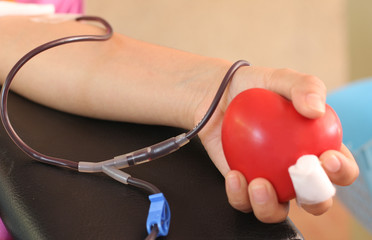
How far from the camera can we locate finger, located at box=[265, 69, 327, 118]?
433 mm

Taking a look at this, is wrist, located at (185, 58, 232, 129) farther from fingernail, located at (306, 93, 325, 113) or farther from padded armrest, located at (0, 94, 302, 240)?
fingernail, located at (306, 93, 325, 113)

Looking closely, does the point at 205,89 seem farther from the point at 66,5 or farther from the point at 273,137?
the point at 66,5

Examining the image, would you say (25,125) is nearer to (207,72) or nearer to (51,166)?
(51,166)

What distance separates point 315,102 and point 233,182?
0.12 m

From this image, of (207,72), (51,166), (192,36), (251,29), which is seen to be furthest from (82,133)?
(251,29)

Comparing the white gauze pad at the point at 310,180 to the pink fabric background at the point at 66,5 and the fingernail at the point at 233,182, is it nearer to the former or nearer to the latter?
the fingernail at the point at 233,182

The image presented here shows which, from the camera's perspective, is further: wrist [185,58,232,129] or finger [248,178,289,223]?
wrist [185,58,232,129]

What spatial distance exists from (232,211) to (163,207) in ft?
0.27

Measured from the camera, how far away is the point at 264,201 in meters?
0.44

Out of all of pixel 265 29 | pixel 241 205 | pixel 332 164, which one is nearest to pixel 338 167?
pixel 332 164

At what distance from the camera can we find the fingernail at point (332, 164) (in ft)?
1.42

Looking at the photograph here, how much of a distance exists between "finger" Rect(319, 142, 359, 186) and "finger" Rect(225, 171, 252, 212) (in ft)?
0.28

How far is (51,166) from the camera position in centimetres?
55

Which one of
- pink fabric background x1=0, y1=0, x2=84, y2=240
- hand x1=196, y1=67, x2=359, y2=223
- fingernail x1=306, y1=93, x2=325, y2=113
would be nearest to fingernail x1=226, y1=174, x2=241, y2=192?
hand x1=196, y1=67, x2=359, y2=223
